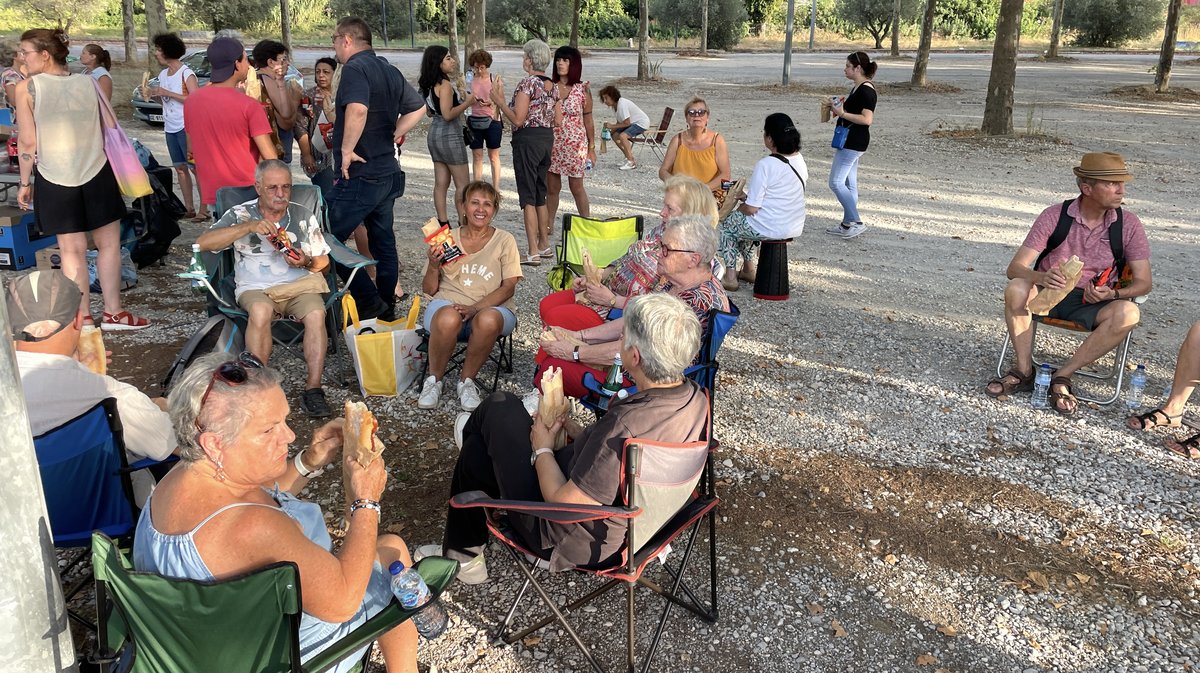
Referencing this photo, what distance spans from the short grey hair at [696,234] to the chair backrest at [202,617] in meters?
2.68

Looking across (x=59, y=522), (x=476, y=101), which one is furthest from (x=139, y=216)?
(x=59, y=522)

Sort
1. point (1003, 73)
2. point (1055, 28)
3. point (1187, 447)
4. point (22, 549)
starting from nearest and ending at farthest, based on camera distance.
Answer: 1. point (22, 549)
2. point (1187, 447)
3. point (1003, 73)
4. point (1055, 28)

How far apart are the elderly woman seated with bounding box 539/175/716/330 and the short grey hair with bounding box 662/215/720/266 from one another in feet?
0.60

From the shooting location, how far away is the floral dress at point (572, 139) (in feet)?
24.3

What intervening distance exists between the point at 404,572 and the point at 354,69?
4.01m

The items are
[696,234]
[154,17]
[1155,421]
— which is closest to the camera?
[696,234]

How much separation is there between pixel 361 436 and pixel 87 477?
1021 millimetres

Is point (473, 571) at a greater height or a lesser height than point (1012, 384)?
lesser

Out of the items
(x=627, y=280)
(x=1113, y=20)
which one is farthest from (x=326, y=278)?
(x=1113, y=20)

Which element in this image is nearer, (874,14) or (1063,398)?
(1063,398)

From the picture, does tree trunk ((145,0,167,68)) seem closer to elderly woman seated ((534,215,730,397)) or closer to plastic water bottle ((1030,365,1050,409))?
elderly woman seated ((534,215,730,397))

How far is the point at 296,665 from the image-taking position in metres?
2.02

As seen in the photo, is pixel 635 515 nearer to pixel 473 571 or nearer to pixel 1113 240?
pixel 473 571

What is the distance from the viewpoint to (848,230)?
8.48 m
